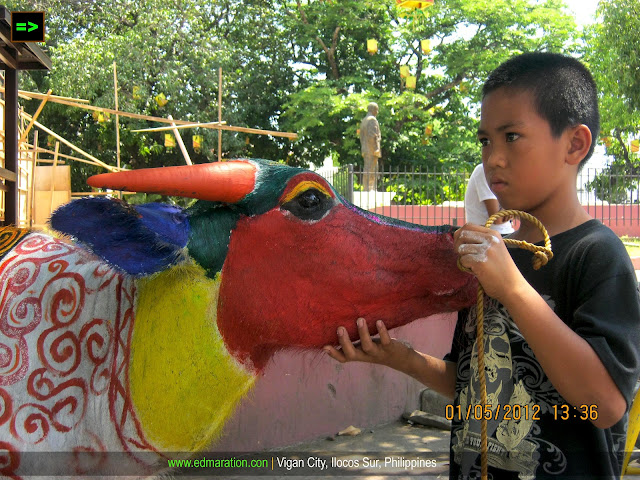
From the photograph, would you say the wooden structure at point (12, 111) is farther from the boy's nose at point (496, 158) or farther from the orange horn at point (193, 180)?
the boy's nose at point (496, 158)

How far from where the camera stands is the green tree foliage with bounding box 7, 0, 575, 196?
65.3 feet

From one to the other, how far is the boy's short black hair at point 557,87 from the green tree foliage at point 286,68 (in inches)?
744

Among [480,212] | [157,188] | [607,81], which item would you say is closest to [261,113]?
[607,81]

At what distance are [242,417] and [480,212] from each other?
8.51ft

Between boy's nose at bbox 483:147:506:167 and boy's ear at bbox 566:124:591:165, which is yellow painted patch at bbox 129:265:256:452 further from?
boy's ear at bbox 566:124:591:165

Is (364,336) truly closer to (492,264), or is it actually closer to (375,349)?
(375,349)

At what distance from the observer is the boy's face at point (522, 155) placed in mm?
1465

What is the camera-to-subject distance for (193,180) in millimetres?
1733

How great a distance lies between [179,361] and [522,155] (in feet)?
4.15

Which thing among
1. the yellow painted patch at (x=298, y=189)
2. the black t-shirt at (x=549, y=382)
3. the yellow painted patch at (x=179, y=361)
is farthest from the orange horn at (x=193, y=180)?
the black t-shirt at (x=549, y=382)

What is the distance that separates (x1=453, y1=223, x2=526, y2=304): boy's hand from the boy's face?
233 millimetres

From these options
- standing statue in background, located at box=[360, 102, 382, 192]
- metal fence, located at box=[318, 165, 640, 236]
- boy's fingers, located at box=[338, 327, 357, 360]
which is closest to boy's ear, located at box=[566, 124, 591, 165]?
boy's fingers, located at box=[338, 327, 357, 360]

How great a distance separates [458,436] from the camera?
1.66 m

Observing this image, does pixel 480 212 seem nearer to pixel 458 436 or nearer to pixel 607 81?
pixel 458 436
